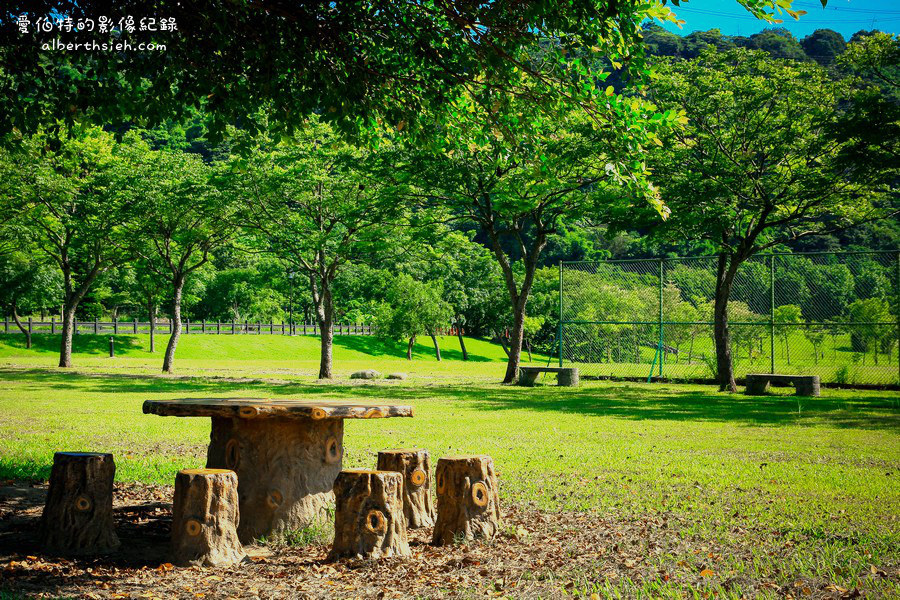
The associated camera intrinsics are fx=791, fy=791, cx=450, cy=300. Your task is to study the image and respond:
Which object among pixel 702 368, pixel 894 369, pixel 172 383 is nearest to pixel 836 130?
pixel 894 369

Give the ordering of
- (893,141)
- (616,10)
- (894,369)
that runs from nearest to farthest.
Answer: (616,10) → (893,141) → (894,369)

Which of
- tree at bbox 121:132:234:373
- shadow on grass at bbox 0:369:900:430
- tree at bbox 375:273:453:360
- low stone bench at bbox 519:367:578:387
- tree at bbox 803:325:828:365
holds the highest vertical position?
tree at bbox 121:132:234:373

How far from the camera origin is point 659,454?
10312 millimetres

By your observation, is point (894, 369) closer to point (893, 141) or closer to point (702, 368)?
point (702, 368)

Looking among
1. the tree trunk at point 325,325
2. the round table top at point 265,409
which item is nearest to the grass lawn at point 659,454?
the round table top at point 265,409

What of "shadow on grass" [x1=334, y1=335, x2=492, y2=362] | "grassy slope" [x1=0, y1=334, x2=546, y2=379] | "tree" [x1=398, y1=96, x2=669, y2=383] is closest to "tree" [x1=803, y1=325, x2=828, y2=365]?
"tree" [x1=398, y1=96, x2=669, y2=383]

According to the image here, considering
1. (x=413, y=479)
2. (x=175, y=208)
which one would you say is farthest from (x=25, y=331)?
(x=413, y=479)

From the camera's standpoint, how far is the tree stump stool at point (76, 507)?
5551mm

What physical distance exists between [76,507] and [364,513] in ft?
6.78

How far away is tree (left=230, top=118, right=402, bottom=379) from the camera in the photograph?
957 inches

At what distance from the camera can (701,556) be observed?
5.45 metres

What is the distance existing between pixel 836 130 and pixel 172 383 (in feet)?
60.8

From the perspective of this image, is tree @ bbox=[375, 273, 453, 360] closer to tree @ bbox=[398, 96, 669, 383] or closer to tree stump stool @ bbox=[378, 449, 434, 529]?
tree @ bbox=[398, 96, 669, 383]

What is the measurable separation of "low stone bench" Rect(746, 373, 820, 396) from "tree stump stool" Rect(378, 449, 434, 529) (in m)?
17.3
